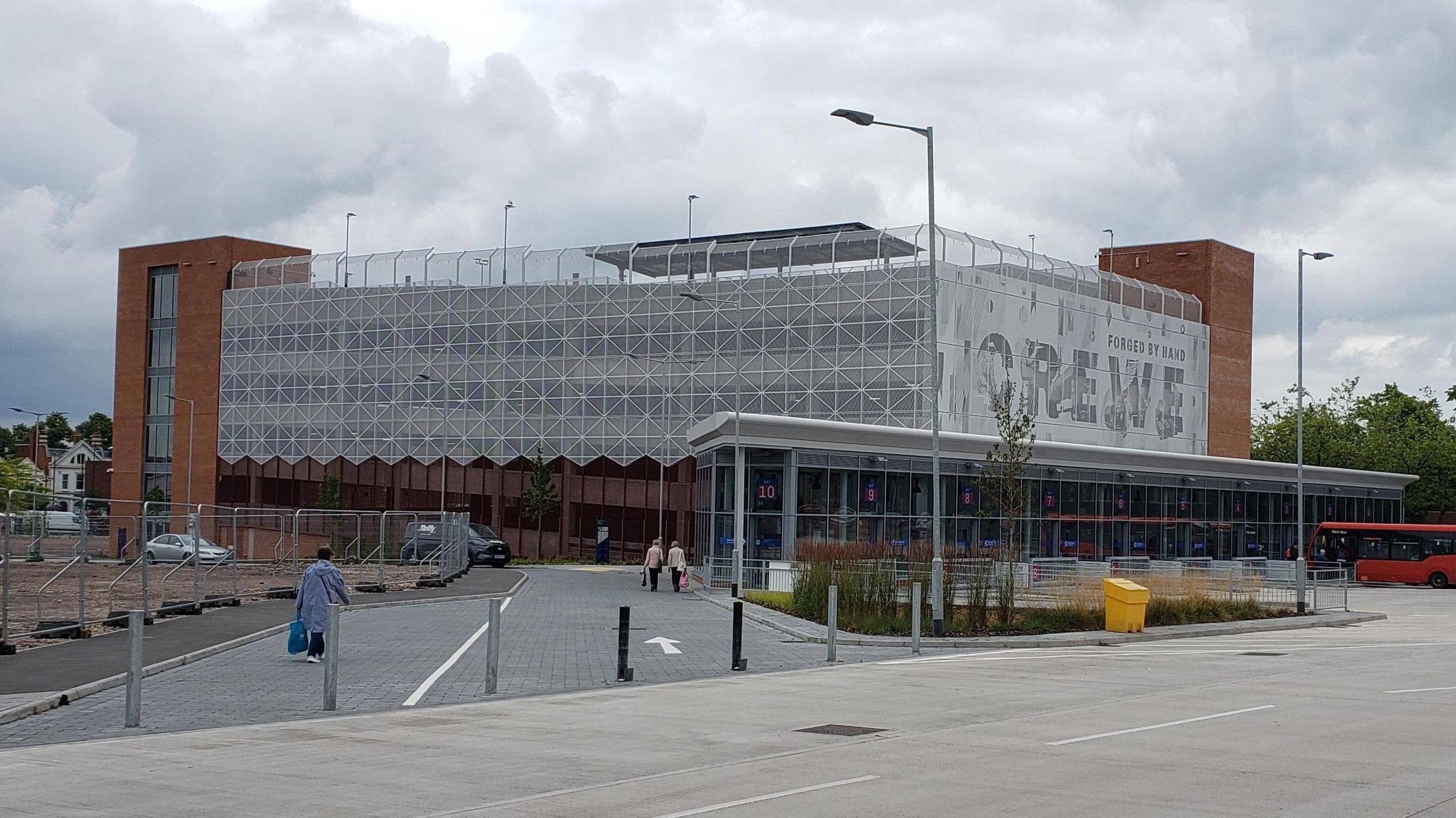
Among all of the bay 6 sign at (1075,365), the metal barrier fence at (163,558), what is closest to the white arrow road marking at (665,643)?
the metal barrier fence at (163,558)

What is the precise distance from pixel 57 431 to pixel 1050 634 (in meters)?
177

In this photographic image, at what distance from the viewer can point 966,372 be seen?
62.0m

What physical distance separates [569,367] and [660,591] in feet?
96.3

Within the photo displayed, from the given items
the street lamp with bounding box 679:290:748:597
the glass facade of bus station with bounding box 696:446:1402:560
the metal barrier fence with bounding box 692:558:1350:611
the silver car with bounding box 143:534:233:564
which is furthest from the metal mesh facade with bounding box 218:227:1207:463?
the silver car with bounding box 143:534:233:564

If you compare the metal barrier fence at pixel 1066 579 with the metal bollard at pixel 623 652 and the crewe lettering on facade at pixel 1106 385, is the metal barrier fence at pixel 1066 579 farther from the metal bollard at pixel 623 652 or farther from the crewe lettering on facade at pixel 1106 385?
the crewe lettering on facade at pixel 1106 385

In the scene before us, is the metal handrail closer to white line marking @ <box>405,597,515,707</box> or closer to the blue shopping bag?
the blue shopping bag

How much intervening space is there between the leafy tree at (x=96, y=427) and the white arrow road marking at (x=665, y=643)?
6736 inches

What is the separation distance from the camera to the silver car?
91.7ft

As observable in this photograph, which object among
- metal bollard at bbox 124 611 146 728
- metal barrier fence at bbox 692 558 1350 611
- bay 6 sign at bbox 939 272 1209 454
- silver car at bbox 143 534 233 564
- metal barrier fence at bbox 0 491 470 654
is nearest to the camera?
metal bollard at bbox 124 611 146 728

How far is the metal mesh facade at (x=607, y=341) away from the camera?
62438 millimetres

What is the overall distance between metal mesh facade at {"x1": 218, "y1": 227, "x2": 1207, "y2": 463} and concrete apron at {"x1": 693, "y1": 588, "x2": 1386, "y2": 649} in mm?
26394

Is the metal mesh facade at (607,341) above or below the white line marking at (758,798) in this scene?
above

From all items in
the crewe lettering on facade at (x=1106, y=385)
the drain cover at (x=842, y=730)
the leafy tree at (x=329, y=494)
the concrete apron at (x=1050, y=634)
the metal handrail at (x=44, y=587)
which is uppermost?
the crewe lettering on facade at (x=1106, y=385)

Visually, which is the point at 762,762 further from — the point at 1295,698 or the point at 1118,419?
the point at 1118,419
